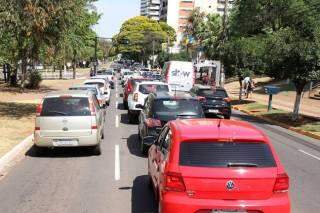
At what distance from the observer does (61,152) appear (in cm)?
1544

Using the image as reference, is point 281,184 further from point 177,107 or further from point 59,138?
point 59,138

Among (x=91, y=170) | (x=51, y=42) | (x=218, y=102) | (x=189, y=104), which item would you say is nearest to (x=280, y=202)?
(x=91, y=170)

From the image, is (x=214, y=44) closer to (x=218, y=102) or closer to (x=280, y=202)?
(x=218, y=102)

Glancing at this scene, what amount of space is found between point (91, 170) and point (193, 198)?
610cm

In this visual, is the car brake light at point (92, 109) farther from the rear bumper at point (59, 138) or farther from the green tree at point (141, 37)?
the green tree at point (141, 37)

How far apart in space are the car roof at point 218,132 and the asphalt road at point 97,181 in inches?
76.0

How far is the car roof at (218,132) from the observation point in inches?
286

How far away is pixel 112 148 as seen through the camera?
16.1 meters

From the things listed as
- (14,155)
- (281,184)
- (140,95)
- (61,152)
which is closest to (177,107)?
(61,152)

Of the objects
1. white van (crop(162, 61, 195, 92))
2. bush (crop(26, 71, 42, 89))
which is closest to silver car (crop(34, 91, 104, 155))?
white van (crop(162, 61, 195, 92))

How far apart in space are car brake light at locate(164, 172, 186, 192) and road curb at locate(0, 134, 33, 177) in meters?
6.13

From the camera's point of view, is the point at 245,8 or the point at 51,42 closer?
the point at 51,42

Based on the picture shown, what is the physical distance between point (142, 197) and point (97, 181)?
5.87 feet

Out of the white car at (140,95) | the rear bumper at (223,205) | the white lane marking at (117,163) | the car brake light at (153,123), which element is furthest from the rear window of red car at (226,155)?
the white car at (140,95)
